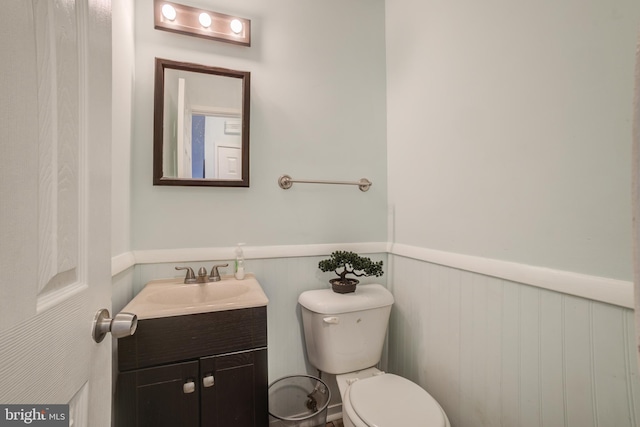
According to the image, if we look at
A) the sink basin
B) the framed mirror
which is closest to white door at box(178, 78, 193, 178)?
the framed mirror

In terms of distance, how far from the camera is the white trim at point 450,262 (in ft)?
2.26

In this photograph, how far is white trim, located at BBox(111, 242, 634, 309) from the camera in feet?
2.26

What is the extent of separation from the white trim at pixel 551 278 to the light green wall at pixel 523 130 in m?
0.02

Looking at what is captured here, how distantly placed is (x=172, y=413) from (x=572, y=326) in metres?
1.30

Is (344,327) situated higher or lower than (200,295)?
lower

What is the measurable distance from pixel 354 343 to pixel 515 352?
2.07 feet

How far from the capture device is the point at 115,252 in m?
0.99

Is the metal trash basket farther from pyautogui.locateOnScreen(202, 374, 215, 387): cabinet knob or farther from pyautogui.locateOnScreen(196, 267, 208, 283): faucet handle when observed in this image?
pyautogui.locateOnScreen(196, 267, 208, 283): faucet handle

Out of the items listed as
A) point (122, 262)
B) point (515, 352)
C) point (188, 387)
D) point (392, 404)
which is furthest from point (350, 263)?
point (122, 262)

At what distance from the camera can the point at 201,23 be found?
127cm

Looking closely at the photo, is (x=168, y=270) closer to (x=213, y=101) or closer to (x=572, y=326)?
(x=213, y=101)

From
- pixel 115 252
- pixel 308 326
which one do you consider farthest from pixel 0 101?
pixel 308 326

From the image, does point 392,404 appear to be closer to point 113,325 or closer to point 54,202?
point 113,325

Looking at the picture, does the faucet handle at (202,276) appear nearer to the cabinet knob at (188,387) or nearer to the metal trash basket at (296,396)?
the cabinet knob at (188,387)
